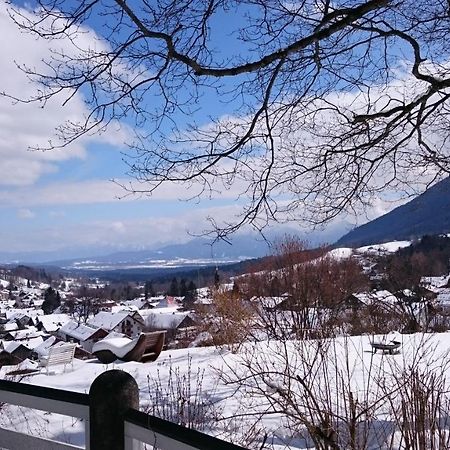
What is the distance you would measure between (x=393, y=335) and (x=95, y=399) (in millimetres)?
3883

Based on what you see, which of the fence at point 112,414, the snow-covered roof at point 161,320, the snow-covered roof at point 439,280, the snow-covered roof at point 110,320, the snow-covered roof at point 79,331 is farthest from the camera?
the snow-covered roof at point 110,320

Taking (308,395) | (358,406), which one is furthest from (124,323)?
(358,406)

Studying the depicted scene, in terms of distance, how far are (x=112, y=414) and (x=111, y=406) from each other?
0.03 metres

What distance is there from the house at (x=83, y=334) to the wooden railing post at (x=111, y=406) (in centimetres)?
5075

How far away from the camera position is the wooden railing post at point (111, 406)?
208 cm

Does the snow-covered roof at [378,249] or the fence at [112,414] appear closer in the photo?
the fence at [112,414]

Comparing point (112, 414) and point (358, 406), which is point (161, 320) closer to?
point (358, 406)

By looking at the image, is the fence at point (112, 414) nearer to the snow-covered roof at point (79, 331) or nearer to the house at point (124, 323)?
the snow-covered roof at point (79, 331)

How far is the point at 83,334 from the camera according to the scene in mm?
57719

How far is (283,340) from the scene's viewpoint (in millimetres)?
4586

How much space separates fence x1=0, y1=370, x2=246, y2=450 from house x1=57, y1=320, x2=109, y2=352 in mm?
50514

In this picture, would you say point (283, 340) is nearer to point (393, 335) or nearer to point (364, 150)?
point (393, 335)

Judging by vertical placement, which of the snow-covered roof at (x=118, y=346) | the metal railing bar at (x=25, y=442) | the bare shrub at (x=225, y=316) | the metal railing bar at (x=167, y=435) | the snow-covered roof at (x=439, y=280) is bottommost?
the snow-covered roof at (x=118, y=346)

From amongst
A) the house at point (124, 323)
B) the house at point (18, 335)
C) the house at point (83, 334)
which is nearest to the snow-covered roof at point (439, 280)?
the house at point (83, 334)
